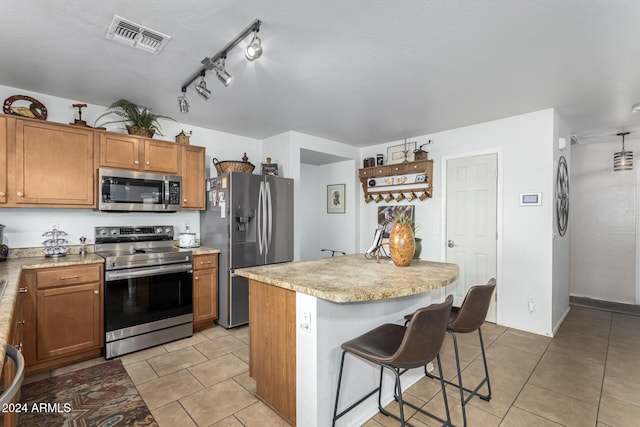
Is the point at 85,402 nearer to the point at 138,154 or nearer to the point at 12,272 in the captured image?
the point at 12,272

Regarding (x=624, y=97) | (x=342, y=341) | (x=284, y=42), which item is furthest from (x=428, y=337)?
(x=624, y=97)

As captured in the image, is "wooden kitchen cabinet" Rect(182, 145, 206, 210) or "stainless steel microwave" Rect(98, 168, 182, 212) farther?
"wooden kitchen cabinet" Rect(182, 145, 206, 210)

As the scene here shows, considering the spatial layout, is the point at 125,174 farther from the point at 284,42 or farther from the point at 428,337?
the point at 428,337

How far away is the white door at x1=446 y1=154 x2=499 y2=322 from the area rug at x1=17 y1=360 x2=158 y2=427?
149 inches

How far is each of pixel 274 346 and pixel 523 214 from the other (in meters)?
3.32

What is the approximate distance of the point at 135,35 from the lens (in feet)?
6.72

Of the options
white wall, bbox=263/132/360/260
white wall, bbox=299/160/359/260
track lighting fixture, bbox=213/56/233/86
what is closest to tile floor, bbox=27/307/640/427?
white wall, bbox=263/132/360/260

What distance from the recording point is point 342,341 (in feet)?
6.03

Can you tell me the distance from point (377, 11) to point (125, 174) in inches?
113

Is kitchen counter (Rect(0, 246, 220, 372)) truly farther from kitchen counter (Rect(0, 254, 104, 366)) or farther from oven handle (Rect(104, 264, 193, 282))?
oven handle (Rect(104, 264, 193, 282))

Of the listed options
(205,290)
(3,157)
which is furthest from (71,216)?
(205,290)

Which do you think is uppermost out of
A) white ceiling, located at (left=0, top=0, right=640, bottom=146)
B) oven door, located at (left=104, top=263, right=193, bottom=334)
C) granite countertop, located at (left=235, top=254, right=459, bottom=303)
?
white ceiling, located at (left=0, top=0, right=640, bottom=146)

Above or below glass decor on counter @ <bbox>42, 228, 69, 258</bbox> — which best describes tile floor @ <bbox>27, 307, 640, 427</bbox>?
below

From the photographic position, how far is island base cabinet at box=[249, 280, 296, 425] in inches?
72.4
